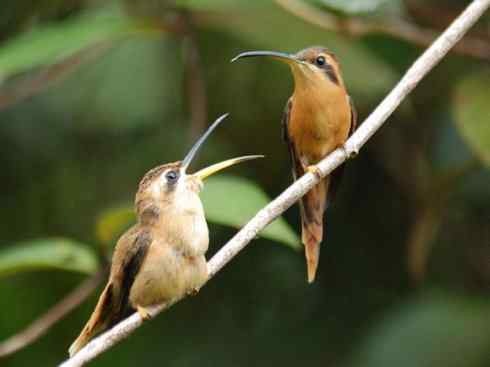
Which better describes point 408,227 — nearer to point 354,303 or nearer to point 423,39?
point 354,303

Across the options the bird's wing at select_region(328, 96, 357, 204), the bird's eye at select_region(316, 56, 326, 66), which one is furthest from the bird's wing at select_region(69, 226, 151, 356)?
the bird's eye at select_region(316, 56, 326, 66)

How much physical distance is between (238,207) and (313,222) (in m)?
0.24

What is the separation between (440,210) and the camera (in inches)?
151

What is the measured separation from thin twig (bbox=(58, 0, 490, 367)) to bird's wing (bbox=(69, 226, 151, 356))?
9 cm

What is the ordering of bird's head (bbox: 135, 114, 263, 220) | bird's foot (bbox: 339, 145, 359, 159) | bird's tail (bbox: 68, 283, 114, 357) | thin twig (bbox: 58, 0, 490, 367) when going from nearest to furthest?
thin twig (bbox: 58, 0, 490, 367), bird's tail (bbox: 68, 283, 114, 357), bird's foot (bbox: 339, 145, 359, 159), bird's head (bbox: 135, 114, 263, 220)

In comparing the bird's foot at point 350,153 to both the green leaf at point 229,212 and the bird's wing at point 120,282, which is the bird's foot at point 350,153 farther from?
the bird's wing at point 120,282

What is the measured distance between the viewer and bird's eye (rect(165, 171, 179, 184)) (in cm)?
282

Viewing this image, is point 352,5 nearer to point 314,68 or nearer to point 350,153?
point 314,68

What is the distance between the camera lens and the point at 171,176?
2836 mm

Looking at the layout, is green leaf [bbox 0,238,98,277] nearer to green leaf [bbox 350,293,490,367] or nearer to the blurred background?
the blurred background

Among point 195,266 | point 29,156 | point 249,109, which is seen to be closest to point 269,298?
point 249,109

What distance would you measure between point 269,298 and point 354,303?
0.43 metres

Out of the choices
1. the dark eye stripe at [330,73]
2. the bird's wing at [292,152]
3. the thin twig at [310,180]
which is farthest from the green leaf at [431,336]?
the thin twig at [310,180]

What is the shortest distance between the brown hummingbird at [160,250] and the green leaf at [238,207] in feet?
0.44
